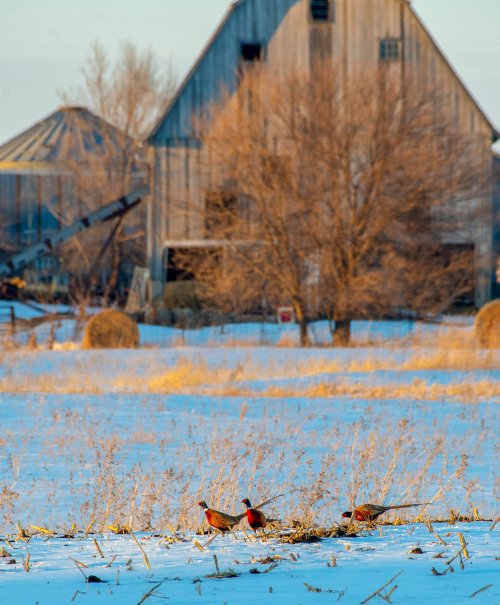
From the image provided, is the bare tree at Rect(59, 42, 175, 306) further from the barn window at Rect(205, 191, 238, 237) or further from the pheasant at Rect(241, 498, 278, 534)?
the pheasant at Rect(241, 498, 278, 534)

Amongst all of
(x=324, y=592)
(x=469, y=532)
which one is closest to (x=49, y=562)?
(x=324, y=592)

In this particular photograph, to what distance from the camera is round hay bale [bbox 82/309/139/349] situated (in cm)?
2314

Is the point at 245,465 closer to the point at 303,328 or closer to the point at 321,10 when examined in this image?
the point at 303,328

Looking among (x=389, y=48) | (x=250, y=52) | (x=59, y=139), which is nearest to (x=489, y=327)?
(x=389, y=48)

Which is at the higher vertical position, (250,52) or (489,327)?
(250,52)

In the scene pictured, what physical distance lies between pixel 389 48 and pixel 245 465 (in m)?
22.3

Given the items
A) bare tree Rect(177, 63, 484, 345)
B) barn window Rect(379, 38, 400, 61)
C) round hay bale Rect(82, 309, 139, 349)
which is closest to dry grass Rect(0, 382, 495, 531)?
round hay bale Rect(82, 309, 139, 349)

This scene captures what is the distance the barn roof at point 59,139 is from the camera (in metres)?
44.2

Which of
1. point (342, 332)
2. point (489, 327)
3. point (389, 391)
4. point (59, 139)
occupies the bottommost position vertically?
point (389, 391)

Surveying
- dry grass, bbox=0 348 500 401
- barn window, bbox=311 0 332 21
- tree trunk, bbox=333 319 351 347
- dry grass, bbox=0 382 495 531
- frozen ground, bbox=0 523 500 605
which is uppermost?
barn window, bbox=311 0 332 21

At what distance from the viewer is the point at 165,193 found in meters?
29.7

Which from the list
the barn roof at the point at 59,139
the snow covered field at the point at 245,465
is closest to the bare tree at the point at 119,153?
the barn roof at the point at 59,139

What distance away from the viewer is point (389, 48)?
28.9 metres

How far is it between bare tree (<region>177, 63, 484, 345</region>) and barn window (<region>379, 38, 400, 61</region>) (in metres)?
3.70
